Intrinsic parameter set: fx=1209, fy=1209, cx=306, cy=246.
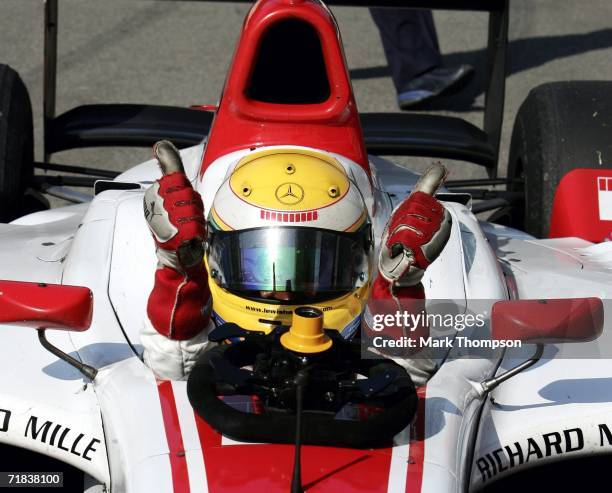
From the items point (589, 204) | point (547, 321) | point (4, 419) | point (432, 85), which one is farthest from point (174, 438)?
point (432, 85)

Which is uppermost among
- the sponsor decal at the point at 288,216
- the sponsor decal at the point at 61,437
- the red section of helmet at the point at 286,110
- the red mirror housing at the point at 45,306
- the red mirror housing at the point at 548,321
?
the red section of helmet at the point at 286,110

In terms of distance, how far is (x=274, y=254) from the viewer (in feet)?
10.9

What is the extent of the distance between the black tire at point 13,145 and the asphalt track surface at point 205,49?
6.05ft

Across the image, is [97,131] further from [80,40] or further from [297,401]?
[80,40]

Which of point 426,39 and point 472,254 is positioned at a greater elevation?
point 426,39

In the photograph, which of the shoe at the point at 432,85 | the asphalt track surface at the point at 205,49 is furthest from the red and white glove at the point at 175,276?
the shoe at the point at 432,85

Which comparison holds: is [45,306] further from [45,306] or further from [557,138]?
[557,138]

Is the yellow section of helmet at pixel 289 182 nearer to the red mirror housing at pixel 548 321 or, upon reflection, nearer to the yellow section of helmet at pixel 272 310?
the yellow section of helmet at pixel 272 310

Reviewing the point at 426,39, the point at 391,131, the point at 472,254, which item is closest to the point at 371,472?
the point at 472,254

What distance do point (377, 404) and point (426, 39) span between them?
4.82m

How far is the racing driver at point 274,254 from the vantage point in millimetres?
3145

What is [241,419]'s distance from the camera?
302cm

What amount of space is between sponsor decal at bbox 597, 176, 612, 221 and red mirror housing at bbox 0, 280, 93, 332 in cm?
229

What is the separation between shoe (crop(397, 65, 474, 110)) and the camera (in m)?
7.51
